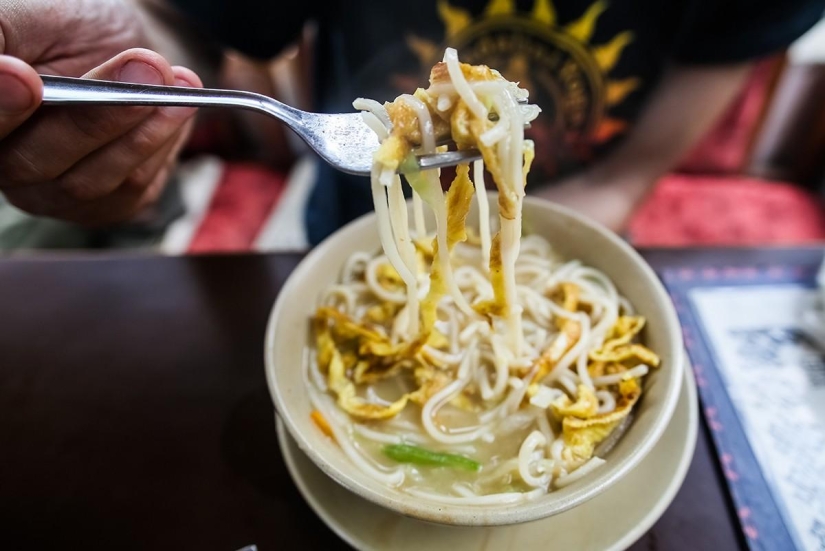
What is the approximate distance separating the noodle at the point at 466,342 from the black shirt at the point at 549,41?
27.1 inches

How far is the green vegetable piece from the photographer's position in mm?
996

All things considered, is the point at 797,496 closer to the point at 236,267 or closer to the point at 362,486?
the point at 362,486

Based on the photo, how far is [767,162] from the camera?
9.59 ft

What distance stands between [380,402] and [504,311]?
0.29 m

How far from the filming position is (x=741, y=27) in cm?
161

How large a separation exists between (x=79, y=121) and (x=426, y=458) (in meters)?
0.77

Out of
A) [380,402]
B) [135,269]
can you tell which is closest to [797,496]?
[380,402]

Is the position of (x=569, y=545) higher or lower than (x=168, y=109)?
lower

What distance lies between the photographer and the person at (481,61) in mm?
1123

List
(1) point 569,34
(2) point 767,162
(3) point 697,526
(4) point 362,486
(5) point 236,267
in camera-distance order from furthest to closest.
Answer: (2) point 767,162 < (1) point 569,34 < (5) point 236,267 < (3) point 697,526 < (4) point 362,486

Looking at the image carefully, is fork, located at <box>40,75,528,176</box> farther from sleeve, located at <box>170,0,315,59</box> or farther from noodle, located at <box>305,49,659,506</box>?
sleeve, located at <box>170,0,315,59</box>

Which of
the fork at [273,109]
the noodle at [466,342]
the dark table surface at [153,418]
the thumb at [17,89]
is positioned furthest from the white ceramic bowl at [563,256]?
the thumb at [17,89]

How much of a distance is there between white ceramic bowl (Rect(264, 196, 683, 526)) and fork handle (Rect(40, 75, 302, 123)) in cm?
38

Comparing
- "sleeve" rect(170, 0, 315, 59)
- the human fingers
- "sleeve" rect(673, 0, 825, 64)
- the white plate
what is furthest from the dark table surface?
"sleeve" rect(170, 0, 315, 59)
